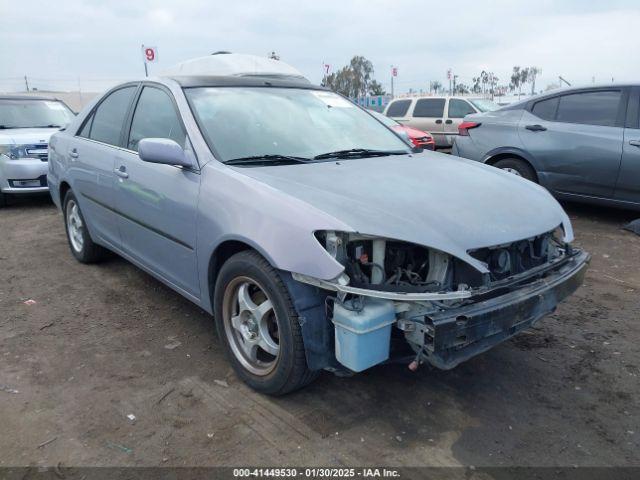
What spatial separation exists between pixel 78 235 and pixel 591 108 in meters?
5.91

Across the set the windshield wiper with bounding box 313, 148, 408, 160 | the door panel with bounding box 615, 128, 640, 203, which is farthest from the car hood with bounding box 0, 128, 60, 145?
the door panel with bounding box 615, 128, 640, 203

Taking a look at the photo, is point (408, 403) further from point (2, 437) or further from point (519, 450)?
point (2, 437)

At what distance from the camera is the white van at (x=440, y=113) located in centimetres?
1288

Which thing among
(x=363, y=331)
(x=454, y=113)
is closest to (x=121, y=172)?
(x=363, y=331)

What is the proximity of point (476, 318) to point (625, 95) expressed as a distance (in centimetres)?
507

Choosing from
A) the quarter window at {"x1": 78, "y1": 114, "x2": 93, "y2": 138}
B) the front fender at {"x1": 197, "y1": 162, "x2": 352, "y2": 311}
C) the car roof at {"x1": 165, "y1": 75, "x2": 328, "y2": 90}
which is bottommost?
the front fender at {"x1": 197, "y1": 162, "x2": 352, "y2": 311}

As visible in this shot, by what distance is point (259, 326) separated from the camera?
2748 millimetres

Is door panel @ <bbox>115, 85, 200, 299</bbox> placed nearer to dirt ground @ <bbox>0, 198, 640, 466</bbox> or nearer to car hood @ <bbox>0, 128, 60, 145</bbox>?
dirt ground @ <bbox>0, 198, 640, 466</bbox>

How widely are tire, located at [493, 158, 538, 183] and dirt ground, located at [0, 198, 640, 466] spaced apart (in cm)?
289

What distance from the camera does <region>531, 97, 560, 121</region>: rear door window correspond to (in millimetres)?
6590

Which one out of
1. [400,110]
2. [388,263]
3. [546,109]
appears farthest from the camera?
[400,110]

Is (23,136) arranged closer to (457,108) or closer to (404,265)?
(404,265)

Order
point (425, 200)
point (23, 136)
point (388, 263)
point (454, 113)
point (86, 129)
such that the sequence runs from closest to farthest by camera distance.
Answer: point (388, 263)
point (425, 200)
point (86, 129)
point (23, 136)
point (454, 113)

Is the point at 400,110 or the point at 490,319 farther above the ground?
the point at 400,110
